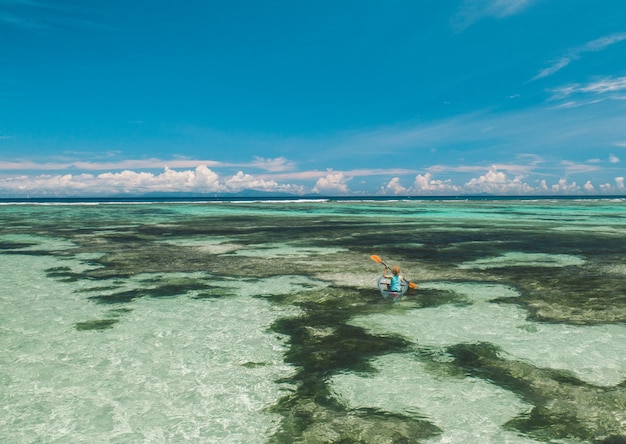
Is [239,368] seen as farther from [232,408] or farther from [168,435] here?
[168,435]

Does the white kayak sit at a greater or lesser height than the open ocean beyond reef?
greater

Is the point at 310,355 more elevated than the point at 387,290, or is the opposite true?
the point at 387,290

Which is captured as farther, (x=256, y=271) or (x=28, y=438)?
(x=256, y=271)

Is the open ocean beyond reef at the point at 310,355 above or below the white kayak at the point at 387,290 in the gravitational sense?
below

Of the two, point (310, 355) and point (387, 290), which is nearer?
point (310, 355)

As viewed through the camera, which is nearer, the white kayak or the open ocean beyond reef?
the open ocean beyond reef

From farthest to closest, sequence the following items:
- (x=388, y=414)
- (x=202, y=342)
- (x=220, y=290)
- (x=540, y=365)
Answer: (x=220, y=290) < (x=202, y=342) < (x=540, y=365) < (x=388, y=414)

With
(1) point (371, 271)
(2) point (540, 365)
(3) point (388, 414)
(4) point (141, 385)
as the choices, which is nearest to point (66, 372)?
(4) point (141, 385)

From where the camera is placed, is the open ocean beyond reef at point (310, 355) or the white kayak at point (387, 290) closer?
the open ocean beyond reef at point (310, 355)
